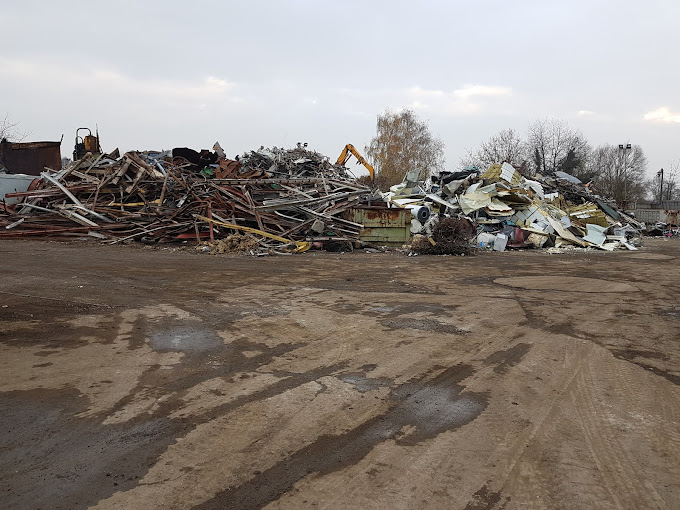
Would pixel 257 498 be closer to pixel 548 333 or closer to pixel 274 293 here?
pixel 548 333

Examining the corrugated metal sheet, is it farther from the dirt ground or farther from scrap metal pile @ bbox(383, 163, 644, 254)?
the dirt ground

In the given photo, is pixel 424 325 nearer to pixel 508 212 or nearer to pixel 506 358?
pixel 506 358

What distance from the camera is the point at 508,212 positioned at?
65.7ft

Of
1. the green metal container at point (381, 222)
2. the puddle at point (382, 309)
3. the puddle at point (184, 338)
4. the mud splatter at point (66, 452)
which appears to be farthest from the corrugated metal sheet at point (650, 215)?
the mud splatter at point (66, 452)

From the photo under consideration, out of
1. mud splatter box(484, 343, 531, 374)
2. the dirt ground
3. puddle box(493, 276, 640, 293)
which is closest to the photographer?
the dirt ground

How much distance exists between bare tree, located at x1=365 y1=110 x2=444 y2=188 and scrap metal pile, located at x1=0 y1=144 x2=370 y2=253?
104 feet

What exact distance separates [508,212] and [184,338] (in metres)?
17.2

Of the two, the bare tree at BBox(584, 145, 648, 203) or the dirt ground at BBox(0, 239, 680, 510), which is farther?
the bare tree at BBox(584, 145, 648, 203)

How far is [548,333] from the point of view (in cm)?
618

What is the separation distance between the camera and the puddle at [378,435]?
2.68 m

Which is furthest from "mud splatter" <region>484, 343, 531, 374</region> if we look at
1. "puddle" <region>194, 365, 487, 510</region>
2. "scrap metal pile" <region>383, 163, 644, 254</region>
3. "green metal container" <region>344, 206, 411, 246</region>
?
"green metal container" <region>344, 206, 411, 246</region>

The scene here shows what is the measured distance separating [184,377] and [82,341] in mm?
1776

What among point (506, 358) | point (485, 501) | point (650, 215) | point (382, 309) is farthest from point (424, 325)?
point (650, 215)

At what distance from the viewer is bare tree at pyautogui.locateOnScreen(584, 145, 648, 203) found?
53.9 metres
